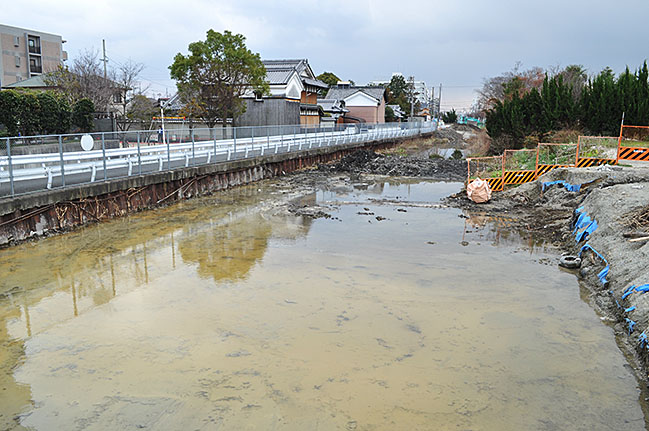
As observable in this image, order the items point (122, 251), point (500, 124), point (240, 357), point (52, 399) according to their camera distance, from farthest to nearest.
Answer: point (500, 124) < point (122, 251) < point (240, 357) < point (52, 399)

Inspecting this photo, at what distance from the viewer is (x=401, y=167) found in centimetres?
3039

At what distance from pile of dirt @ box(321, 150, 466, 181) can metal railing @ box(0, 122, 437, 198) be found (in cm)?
379

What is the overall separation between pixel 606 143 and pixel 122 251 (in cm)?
2255

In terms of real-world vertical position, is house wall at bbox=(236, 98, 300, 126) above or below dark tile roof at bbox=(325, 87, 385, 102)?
below

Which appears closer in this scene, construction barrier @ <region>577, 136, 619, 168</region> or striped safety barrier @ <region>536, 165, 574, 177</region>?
construction barrier @ <region>577, 136, 619, 168</region>

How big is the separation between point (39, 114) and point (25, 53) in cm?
3936

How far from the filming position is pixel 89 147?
14320 millimetres

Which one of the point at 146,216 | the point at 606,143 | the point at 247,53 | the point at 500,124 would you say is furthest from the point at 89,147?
the point at 500,124

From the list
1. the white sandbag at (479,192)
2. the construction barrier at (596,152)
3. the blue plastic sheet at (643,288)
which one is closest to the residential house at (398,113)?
the construction barrier at (596,152)

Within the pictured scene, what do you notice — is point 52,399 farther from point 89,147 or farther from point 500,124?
point 500,124

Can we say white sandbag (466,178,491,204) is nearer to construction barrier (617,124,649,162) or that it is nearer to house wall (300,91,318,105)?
construction barrier (617,124,649,162)

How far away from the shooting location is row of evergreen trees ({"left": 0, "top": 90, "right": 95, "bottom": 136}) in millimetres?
22391

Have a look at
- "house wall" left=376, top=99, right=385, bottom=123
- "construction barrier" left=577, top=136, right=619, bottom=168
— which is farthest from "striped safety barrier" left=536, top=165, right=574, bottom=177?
"house wall" left=376, top=99, right=385, bottom=123

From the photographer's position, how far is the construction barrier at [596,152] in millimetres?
19281
